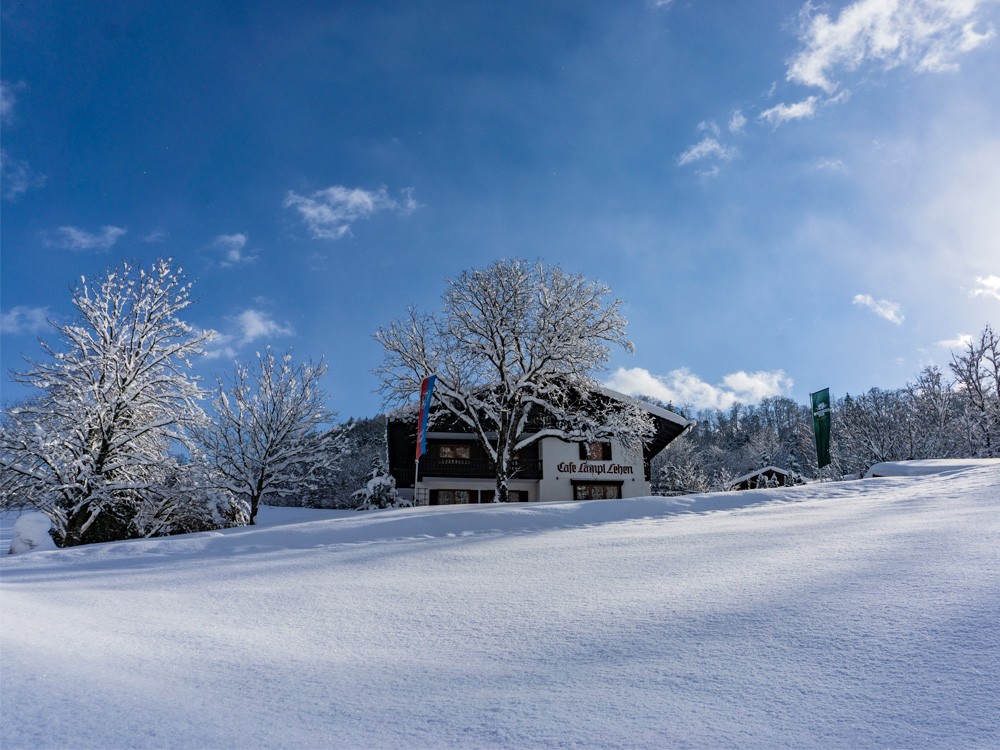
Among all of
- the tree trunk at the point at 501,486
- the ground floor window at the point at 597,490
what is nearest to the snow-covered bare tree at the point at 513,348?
the tree trunk at the point at 501,486

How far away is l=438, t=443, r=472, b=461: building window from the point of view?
32.1 meters

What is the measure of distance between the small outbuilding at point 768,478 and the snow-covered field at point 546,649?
44.1 metres

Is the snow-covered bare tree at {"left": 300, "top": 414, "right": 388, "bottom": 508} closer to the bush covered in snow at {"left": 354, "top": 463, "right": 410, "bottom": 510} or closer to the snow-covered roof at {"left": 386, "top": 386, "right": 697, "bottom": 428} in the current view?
the bush covered in snow at {"left": 354, "top": 463, "right": 410, "bottom": 510}

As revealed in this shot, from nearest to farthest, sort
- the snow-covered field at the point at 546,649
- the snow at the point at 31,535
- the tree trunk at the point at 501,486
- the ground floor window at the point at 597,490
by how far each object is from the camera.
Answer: the snow-covered field at the point at 546,649 → the snow at the point at 31,535 → the tree trunk at the point at 501,486 → the ground floor window at the point at 597,490

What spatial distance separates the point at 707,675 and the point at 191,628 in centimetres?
407

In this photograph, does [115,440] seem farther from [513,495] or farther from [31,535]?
[513,495]

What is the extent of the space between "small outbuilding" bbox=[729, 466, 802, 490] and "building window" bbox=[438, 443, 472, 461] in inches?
1103

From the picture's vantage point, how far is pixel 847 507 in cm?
1085

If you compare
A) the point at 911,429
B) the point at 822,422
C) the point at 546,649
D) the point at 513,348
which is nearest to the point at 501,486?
the point at 513,348

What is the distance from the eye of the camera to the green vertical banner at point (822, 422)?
25.9 meters

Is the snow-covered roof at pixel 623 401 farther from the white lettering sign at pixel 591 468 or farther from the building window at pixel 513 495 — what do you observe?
the building window at pixel 513 495

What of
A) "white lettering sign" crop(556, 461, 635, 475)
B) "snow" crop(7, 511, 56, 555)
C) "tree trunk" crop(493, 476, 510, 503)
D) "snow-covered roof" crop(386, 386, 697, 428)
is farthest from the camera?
"white lettering sign" crop(556, 461, 635, 475)

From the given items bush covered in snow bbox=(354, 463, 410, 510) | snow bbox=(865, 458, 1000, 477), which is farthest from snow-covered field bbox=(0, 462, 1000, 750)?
bush covered in snow bbox=(354, 463, 410, 510)

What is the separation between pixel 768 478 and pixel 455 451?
32.9m
